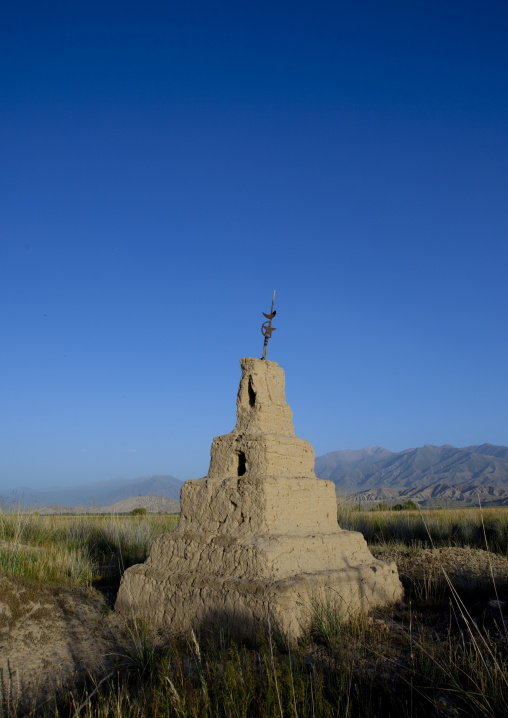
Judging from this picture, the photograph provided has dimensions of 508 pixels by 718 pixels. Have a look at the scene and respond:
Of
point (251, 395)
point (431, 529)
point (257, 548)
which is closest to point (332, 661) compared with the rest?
point (257, 548)

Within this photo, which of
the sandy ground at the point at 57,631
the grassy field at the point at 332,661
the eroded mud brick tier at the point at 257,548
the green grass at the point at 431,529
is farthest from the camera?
the green grass at the point at 431,529

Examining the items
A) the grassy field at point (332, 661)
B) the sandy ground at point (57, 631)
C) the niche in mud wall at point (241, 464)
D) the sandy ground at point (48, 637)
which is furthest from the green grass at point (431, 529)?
the sandy ground at point (48, 637)

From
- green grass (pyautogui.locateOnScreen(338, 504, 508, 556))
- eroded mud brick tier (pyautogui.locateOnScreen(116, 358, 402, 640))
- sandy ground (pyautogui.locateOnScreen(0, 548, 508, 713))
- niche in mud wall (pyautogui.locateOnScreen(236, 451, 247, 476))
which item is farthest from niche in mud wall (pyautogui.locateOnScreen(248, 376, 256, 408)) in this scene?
green grass (pyautogui.locateOnScreen(338, 504, 508, 556))

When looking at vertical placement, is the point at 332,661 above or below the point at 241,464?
below

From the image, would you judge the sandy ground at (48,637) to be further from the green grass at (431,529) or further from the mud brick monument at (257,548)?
the green grass at (431,529)

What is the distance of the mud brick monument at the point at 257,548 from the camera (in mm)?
5270

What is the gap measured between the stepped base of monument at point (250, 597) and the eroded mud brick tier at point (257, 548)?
1cm

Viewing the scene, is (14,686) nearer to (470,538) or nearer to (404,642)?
(404,642)

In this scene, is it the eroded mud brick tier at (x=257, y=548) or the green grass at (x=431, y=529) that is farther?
the green grass at (x=431, y=529)

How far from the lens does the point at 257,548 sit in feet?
18.1

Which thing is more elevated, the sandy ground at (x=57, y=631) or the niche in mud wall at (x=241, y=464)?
the niche in mud wall at (x=241, y=464)

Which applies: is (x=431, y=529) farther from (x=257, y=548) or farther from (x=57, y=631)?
(x=57, y=631)

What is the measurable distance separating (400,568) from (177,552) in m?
3.90

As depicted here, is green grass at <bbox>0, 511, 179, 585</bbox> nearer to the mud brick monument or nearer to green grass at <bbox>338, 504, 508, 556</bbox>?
the mud brick monument
